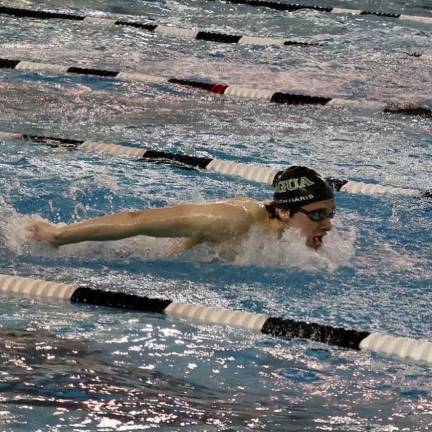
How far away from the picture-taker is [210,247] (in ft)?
14.8

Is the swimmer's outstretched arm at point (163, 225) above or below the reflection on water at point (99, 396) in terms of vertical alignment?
above

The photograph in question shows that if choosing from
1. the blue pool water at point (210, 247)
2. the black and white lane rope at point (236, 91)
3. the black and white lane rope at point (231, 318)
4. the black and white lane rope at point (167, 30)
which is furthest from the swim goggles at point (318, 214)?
the black and white lane rope at point (167, 30)

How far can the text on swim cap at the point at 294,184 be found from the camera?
447 centimetres

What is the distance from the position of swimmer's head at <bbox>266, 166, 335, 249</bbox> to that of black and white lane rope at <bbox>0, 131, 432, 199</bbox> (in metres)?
1.10

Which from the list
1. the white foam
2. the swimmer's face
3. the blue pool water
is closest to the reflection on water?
the blue pool water

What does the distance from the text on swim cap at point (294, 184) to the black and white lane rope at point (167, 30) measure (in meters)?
3.87

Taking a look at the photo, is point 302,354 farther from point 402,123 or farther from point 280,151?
point 402,123

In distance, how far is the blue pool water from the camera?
3301mm

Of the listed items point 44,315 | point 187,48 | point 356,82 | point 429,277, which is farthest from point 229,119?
point 44,315

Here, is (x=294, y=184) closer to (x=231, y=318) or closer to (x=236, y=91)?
(x=231, y=318)

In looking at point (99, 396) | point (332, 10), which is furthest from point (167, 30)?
point (99, 396)

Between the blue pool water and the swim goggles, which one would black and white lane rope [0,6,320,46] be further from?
the swim goggles

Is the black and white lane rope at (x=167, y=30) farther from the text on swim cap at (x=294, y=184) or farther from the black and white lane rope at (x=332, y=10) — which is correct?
the text on swim cap at (x=294, y=184)

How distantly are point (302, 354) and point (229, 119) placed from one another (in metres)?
3.03
